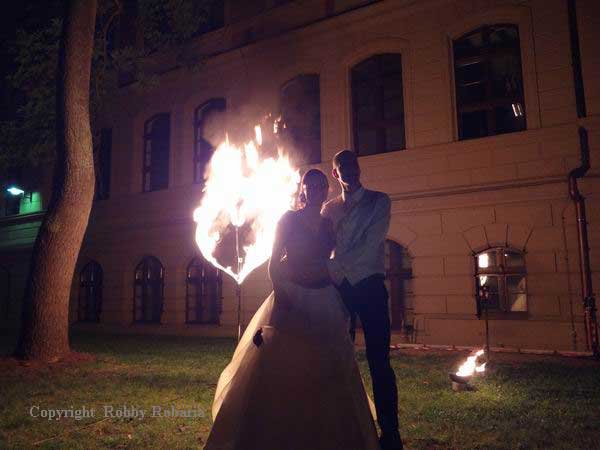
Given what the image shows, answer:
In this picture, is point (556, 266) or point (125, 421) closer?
point (125, 421)

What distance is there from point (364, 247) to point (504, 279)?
8177mm

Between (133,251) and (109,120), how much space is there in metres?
5.13

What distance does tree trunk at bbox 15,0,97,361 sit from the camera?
8344 millimetres

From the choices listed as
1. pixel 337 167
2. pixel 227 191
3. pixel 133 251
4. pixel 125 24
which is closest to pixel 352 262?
pixel 337 167

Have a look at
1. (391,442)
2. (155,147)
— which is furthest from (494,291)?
(155,147)

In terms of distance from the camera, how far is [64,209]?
8.73m

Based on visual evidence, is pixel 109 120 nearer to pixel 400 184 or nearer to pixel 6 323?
pixel 6 323

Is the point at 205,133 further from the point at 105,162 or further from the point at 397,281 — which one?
the point at 397,281

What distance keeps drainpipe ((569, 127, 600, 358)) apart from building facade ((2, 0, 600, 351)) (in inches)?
5.2

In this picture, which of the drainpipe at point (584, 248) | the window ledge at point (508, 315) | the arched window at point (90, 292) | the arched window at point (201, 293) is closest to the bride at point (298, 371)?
the drainpipe at point (584, 248)

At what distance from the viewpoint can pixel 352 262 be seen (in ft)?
10.8

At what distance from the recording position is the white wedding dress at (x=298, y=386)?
9.58ft

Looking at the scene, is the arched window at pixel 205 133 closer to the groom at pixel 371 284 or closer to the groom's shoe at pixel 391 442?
the groom at pixel 371 284

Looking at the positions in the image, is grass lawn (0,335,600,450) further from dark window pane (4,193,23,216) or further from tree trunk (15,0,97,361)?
dark window pane (4,193,23,216)
